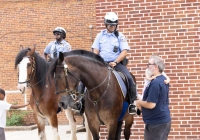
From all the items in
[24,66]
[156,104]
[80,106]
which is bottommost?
[80,106]

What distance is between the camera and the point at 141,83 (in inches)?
314

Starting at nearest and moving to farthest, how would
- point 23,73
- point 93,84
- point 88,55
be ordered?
point 93,84 → point 88,55 → point 23,73

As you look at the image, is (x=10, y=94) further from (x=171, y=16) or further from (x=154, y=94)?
(x=154, y=94)

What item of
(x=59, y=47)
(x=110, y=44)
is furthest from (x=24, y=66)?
(x=59, y=47)

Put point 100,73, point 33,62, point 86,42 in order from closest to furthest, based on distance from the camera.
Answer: point 100,73 < point 33,62 < point 86,42

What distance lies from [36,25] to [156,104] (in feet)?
28.9

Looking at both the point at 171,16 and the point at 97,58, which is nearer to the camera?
the point at 97,58

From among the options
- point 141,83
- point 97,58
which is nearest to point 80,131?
point 141,83

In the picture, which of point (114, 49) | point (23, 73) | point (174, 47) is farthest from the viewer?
point (174, 47)

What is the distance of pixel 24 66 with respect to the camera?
6.91 metres

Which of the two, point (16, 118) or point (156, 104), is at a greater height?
point (156, 104)

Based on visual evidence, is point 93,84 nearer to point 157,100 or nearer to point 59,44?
point 157,100

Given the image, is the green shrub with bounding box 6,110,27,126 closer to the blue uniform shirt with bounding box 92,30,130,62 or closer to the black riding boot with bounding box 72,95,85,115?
the black riding boot with bounding box 72,95,85,115

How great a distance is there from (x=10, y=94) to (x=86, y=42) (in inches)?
131
